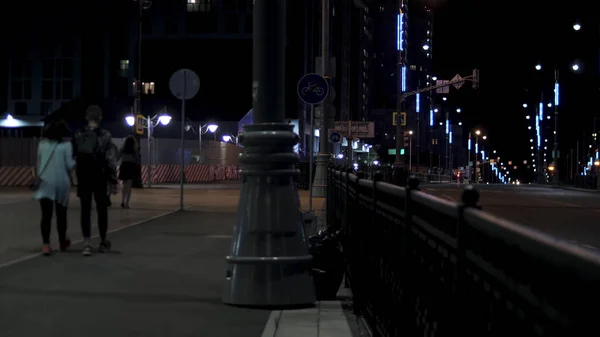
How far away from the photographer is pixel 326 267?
716 cm

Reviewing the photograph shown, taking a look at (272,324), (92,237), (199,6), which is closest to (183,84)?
Answer: (92,237)

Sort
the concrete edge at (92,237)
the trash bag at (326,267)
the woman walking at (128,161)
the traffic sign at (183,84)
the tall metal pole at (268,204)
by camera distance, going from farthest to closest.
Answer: the woman walking at (128,161) < the traffic sign at (183,84) < the concrete edge at (92,237) < the trash bag at (326,267) < the tall metal pole at (268,204)

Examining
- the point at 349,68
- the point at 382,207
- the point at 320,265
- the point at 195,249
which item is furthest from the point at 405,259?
the point at 349,68

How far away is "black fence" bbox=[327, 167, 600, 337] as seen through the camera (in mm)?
1567

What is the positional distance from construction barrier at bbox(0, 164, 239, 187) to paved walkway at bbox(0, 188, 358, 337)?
23.3 metres

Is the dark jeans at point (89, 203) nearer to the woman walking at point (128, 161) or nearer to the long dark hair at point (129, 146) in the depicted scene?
the woman walking at point (128, 161)

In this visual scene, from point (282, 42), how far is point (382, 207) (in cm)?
237

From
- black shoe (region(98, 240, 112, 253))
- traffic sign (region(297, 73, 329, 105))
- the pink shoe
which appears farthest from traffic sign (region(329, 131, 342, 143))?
the pink shoe

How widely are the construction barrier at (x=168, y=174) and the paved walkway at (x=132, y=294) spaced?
2331cm

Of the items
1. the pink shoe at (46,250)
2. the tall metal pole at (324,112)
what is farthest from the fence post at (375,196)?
the tall metal pole at (324,112)

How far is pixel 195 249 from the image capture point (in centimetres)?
1116

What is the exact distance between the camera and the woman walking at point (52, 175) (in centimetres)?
971

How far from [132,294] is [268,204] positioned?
6.04ft

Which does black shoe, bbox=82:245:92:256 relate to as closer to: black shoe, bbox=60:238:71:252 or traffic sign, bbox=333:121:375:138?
black shoe, bbox=60:238:71:252
